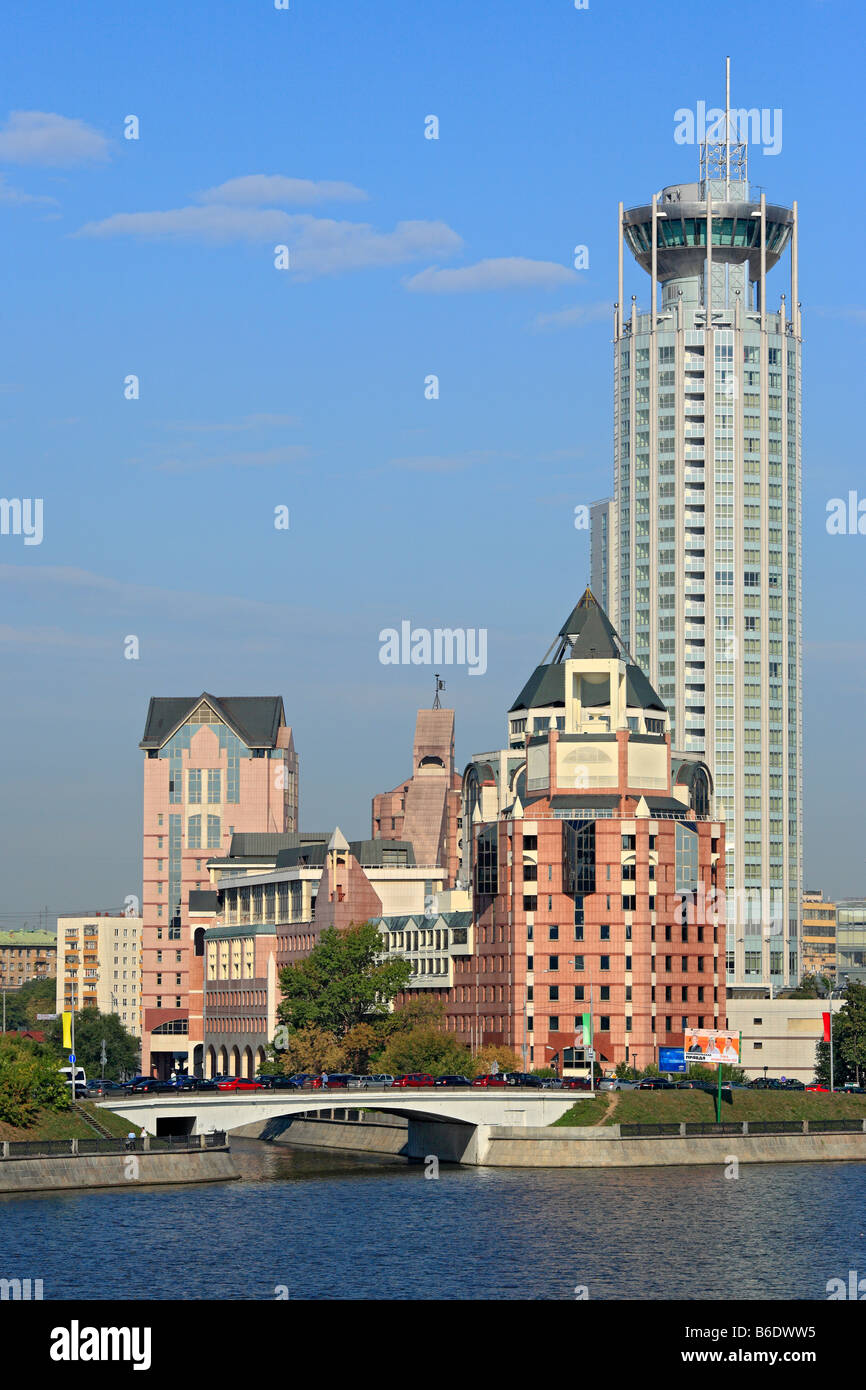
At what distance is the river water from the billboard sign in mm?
26717

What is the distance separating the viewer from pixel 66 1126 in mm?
155000

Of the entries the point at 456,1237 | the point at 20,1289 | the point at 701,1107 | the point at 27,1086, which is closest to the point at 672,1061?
the point at 701,1107

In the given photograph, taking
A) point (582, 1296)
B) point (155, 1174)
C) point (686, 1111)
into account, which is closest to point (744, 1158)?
point (686, 1111)

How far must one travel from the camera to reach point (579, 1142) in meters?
168

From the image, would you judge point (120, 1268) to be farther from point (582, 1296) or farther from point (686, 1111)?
point (686, 1111)

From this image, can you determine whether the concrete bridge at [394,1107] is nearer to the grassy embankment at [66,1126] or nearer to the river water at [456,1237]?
the grassy embankment at [66,1126]

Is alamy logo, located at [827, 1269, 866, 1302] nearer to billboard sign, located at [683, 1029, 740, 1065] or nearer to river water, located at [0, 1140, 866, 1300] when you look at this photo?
river water, located at [0, 1140, 866, 1300]
